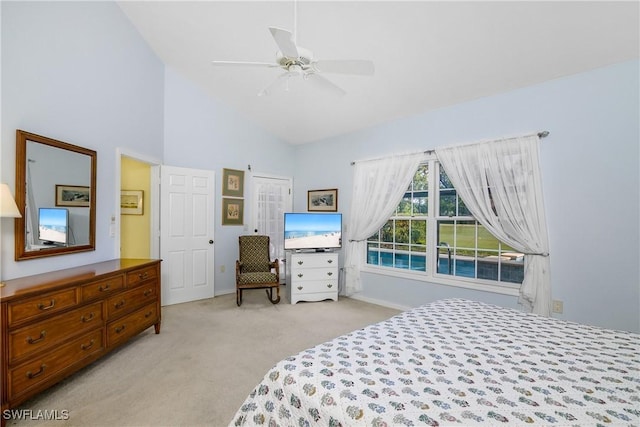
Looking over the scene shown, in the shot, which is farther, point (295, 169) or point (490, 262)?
point (295, 169)

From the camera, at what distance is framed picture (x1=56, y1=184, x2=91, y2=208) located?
98.4 inches

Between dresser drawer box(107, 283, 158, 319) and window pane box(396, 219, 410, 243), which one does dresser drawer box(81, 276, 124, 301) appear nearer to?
dresser drawer box(107, 283, 158, 319)

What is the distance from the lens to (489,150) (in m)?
3.24

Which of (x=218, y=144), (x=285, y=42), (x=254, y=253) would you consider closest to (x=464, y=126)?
(x=285, y=42)

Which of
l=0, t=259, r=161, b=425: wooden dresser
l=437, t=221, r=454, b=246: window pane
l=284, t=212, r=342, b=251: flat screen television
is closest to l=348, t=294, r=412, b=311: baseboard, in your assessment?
l=284, t=212, r=342, b=251: flat screen television

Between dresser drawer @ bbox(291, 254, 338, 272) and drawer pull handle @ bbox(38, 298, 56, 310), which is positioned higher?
drawer pull handle @ bbox(38, 298, 56, 310)

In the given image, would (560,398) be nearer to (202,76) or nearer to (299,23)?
(299,23)

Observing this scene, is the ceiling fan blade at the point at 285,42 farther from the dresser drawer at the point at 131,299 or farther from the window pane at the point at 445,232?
the window pane at the point at 445,232

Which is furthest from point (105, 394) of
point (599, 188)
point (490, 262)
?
point (599, 188)

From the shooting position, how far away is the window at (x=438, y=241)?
331cm

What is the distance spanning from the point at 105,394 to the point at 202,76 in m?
3.76

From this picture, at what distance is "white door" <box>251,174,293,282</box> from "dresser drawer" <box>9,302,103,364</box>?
9.68 feet

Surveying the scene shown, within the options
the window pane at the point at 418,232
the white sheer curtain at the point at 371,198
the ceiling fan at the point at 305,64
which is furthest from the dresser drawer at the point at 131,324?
the window pane at the point at 418,232

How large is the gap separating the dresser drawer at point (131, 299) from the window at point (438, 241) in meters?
2.86
